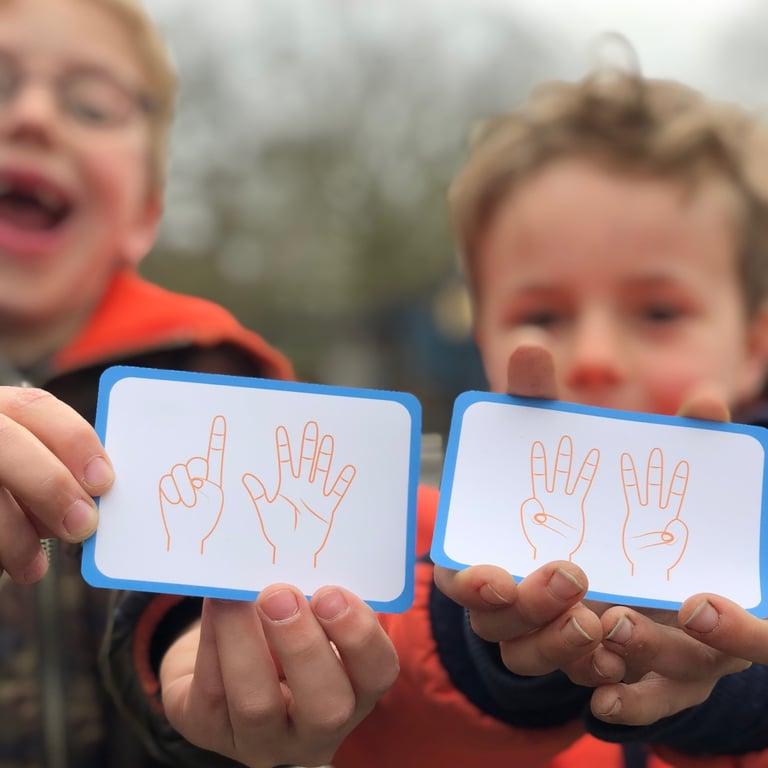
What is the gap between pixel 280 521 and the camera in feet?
2.55

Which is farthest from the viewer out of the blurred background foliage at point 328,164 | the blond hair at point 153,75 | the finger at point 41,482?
the blurred background foliage at point 328,164

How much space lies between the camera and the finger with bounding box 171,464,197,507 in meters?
0.77

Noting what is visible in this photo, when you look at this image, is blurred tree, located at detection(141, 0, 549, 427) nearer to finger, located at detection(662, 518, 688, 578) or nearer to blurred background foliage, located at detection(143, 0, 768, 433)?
blurred background foliage, located at detection(143, 0, 768, 433)

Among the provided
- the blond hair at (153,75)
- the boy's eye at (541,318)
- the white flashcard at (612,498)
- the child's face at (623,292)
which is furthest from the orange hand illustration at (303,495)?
the blond hair at (153,75)

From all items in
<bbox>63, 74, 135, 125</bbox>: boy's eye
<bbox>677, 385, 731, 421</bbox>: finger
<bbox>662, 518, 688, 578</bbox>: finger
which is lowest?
<bbox>662, 518, 688, 578</bbox>: finger

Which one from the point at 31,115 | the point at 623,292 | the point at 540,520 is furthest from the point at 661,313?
the point at 31,115

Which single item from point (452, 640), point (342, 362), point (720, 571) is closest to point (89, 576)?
point (452, 640)

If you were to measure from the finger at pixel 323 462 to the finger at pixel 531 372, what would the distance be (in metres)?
0.17

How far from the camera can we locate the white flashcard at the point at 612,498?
0.78 m

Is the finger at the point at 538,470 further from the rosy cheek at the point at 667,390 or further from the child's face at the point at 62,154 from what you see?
the child's face at the point at 62,154

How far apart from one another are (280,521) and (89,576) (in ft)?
0.55

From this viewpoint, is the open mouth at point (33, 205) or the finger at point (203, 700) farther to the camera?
the open mouth at point (33, 205)

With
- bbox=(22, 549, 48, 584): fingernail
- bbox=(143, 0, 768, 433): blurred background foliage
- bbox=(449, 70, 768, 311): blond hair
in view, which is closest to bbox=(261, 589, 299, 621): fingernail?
bbox=(22, 549, 48, 584): fingernail

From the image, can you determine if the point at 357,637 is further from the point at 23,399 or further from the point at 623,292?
the point at 623,292
